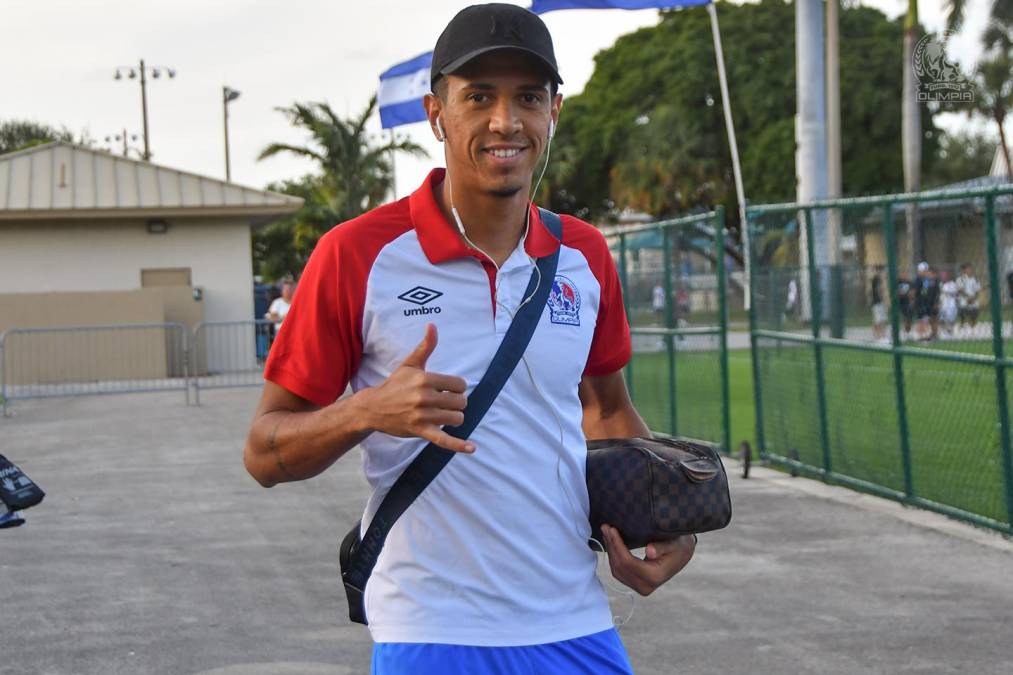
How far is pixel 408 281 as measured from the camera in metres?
2.94

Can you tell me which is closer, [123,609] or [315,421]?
[315,421]

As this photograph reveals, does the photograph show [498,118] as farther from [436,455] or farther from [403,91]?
[403,91]

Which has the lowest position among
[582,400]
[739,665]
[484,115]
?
[739,665]

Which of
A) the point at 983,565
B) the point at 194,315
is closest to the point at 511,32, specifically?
the point at 983,565

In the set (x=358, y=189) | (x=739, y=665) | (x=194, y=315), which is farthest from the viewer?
(x=358, y=189)

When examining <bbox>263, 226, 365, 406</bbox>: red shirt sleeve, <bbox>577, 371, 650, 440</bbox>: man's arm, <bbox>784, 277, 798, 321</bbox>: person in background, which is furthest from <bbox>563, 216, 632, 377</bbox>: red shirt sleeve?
<bbox>784, 277, 798, 321</bbox>: person in background

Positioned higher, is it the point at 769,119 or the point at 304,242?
the point at 769,119

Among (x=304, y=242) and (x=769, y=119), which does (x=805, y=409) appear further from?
(x=769, y=119)

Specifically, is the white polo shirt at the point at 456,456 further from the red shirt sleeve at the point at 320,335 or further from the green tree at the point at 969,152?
the green tree at the point at 969,152

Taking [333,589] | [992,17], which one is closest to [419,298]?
[333,589]

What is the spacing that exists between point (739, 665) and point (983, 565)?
2492 millimetres

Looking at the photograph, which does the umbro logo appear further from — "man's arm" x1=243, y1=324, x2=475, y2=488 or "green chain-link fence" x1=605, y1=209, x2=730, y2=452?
"green chain-link fence" x1=605, y1=209, x2=730, y2=452

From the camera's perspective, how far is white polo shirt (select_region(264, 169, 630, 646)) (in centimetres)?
288

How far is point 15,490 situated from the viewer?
637 cm
